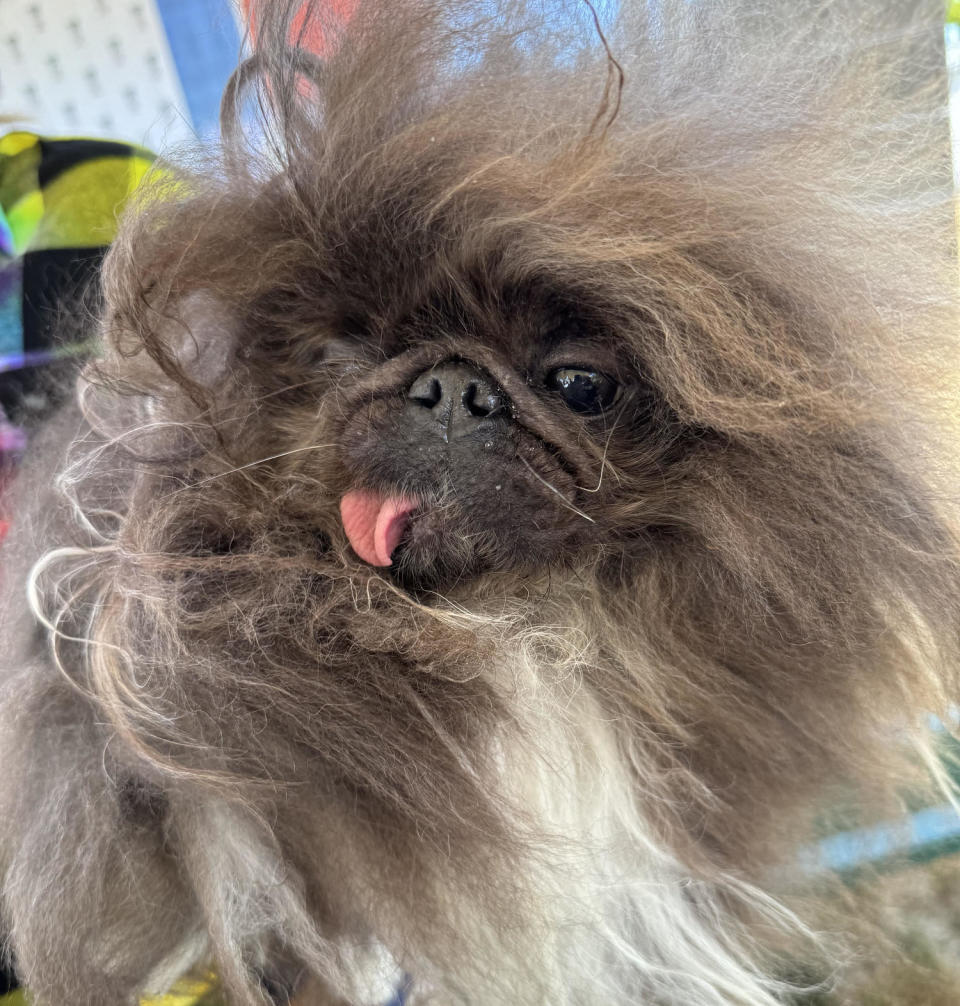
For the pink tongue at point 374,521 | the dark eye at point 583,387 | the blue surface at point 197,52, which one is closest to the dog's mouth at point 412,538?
the pink tongue at point 374,521

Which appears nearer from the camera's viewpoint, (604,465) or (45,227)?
(604,465)

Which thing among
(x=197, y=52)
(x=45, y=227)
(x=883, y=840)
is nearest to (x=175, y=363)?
(x=45, y=227)

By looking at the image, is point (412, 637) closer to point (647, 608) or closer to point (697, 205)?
point (647, 608)

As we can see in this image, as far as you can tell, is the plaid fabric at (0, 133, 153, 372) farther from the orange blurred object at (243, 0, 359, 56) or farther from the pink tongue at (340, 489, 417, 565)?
the pink tongue at (340, 489, 417, 565)

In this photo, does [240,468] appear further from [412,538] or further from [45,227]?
[45,227]

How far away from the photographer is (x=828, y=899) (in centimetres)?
76

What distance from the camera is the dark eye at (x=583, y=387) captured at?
58cm

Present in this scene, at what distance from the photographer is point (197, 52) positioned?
104 cm

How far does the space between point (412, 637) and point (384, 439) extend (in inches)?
6.0

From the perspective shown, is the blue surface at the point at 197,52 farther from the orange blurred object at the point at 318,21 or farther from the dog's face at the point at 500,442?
the dog's face at the point at 500,442

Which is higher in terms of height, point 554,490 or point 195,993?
point 554,490

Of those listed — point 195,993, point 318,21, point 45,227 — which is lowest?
point 195,993

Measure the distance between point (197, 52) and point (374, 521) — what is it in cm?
81

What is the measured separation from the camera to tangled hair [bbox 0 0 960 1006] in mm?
554
